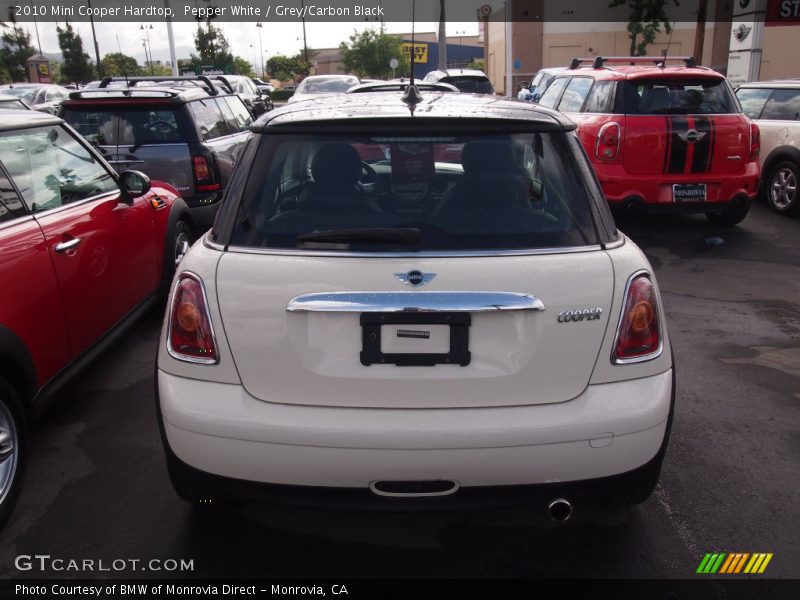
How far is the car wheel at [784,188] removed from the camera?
9352 mm

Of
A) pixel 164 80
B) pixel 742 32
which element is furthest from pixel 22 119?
pixel 742 32

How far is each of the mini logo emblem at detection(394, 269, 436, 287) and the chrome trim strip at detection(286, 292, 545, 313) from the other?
0.04 m

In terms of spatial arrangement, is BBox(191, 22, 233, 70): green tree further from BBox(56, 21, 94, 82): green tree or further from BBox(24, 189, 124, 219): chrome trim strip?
BBox(24, 189, 124, 219): chrome trim strip

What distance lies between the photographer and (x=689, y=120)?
25.7ft

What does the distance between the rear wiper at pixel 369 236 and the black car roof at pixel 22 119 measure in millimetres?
2260

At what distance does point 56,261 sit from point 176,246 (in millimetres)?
2232

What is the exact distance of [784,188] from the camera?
9562 mm

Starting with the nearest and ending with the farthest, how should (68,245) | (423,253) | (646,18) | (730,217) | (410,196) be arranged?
(423,253) → (410,196) → (68,245) → (730,217) → (646,18)

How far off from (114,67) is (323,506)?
78.0 meters

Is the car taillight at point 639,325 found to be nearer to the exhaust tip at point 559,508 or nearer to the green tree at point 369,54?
the exhaust tip at point 559,508

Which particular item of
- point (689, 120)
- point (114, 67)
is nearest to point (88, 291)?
point (689, 120)

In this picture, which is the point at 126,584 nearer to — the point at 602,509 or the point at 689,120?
the point at 602,509

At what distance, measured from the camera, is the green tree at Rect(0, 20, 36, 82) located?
53719 millimetres

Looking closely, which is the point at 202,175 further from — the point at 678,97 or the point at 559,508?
the point at 559,508
